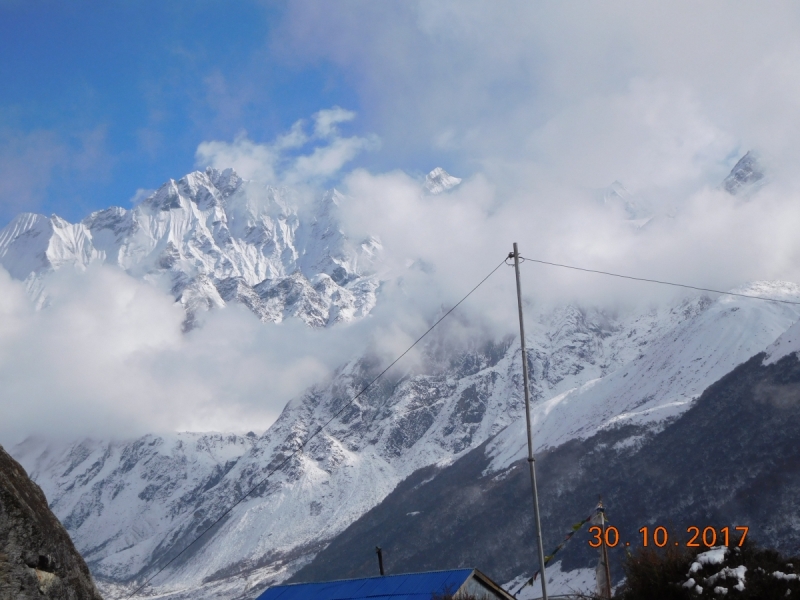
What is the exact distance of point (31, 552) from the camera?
19.9 meters

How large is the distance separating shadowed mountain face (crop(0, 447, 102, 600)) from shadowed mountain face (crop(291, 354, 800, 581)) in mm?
100088

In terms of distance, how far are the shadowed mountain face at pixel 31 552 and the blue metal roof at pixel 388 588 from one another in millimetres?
15372

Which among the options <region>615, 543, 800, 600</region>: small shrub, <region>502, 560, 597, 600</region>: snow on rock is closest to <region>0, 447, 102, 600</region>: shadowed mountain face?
<region>615, 543, 800, 600</region>: small shrub

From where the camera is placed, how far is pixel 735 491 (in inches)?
5246

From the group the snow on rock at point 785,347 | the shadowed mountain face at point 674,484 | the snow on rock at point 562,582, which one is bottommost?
the snow on rock at point 562,582

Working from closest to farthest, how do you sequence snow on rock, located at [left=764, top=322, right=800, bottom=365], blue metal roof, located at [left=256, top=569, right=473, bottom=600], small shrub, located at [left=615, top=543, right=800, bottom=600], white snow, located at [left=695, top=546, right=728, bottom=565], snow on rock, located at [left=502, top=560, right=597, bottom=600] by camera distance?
small shrub, located at [left=615, top=543, right=800, bottom=600], white snow, located at [left=695, top=546, right=728, bottom=565], blue metal roof, located at [left=256, top=569, right=473, bottom=600], snow on rock, located at [left=502, top=560, right=597, bottom=600], snow on rock, located at [left=764, top=322, right=800, bottom=365]

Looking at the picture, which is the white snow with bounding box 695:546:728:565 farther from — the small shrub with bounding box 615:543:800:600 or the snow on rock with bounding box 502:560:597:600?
the snow on rock with bounding box 502:560:597:600

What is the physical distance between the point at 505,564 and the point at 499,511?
23.7 m

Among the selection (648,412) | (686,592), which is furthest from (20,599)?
(648,412)

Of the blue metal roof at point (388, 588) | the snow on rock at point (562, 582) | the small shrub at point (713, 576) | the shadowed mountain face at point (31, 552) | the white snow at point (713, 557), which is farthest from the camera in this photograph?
the snow on rock at point (562, 582)

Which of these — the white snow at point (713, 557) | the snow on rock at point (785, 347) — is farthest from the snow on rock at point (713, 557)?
the snow on rock at point (785, 347)

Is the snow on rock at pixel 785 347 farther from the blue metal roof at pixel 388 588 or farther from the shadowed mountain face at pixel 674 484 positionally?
the blue metal roof at pixel 388 588

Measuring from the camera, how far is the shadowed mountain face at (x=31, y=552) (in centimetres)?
1928

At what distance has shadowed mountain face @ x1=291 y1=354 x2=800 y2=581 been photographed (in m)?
128
